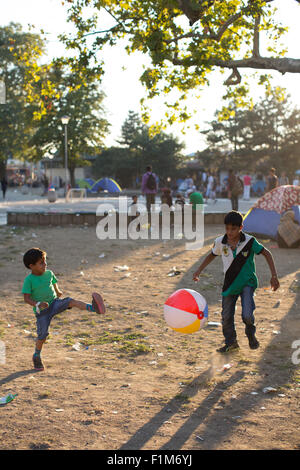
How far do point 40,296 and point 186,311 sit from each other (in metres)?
1.49

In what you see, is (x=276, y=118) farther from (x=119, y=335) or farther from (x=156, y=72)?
(x=119, y=335)

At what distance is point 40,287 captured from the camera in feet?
16.7

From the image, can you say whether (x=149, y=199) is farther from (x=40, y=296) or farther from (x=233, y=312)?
(x=40, y=296)

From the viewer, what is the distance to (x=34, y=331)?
6406 millimetres

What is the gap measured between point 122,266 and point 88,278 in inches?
53.6

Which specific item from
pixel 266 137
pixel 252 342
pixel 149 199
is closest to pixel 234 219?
pixel 252 342

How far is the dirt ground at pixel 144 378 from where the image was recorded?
372 centimetres

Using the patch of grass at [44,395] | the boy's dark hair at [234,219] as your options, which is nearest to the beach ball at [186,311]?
the boy's dark hair at [234,219]

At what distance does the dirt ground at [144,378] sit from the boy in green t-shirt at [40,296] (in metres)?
0.35

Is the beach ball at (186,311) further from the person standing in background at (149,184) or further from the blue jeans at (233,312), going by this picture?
the person standing in background at (149,184)

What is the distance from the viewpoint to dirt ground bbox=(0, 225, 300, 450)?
372cm

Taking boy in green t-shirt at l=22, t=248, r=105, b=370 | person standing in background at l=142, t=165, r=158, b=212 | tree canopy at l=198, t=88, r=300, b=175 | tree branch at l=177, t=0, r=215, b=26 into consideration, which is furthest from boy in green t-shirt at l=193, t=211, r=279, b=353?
tree canopy at l=198, t=88, r=300, b=175

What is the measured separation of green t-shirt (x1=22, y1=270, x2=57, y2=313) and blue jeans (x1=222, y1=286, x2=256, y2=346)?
5.96 ft
